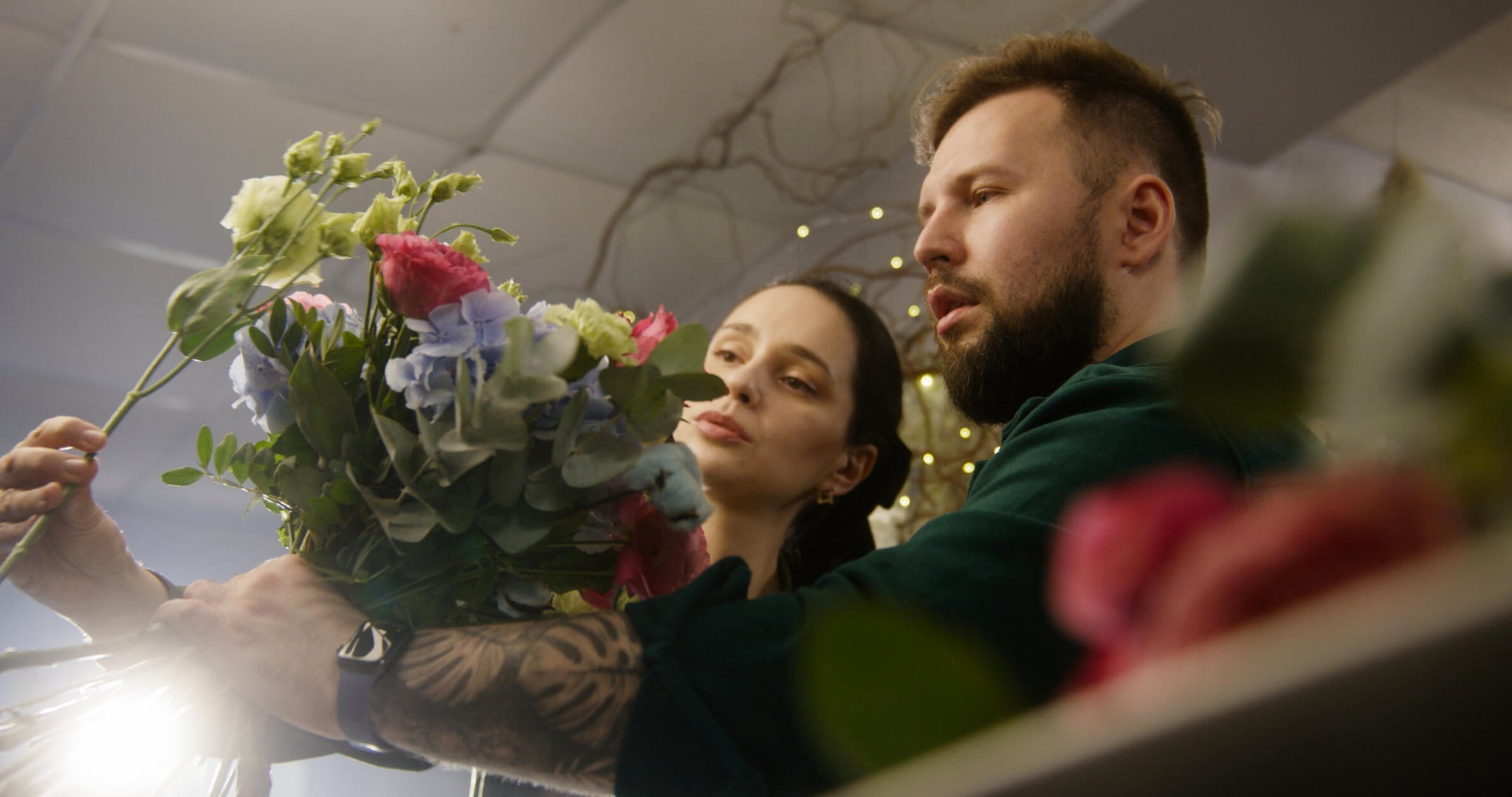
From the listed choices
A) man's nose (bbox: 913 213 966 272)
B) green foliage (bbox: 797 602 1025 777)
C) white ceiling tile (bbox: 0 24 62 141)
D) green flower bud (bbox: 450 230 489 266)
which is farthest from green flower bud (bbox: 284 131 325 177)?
white ceiling tile (bbox: 0 24 62 141)

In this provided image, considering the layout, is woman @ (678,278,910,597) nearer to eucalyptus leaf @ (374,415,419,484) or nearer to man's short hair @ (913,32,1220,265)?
man's short hair @ (913,32,1220,265)

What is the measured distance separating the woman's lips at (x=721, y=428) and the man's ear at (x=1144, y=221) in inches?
21.5

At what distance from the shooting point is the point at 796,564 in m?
1.49

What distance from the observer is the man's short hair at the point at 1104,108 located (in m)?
1.04

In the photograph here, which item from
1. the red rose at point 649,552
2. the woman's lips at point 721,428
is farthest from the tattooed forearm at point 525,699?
the woman's lips at point 721,428

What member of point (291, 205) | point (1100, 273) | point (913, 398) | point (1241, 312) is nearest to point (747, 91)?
point (913, 398)

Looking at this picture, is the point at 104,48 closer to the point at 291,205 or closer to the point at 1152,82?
the point at 291,205

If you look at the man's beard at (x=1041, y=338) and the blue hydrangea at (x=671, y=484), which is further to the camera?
the man's beard at (x=1041, y=338)

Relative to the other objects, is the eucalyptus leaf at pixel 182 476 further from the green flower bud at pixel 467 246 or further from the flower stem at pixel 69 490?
the green flower bud at pixel 467 246

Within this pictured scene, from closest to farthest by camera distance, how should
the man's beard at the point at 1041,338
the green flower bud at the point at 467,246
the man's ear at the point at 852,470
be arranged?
the green flower bud at the point at 467,246
the man's beard at the point at 1041,338
the man's ear at the point at 852,470

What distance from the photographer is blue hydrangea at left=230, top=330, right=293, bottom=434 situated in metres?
0.73

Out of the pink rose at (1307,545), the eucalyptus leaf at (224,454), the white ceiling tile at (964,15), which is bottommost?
the eucalyptus leaf at (224,454)

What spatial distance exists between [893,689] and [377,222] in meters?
0.61

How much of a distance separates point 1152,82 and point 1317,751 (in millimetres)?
1158
